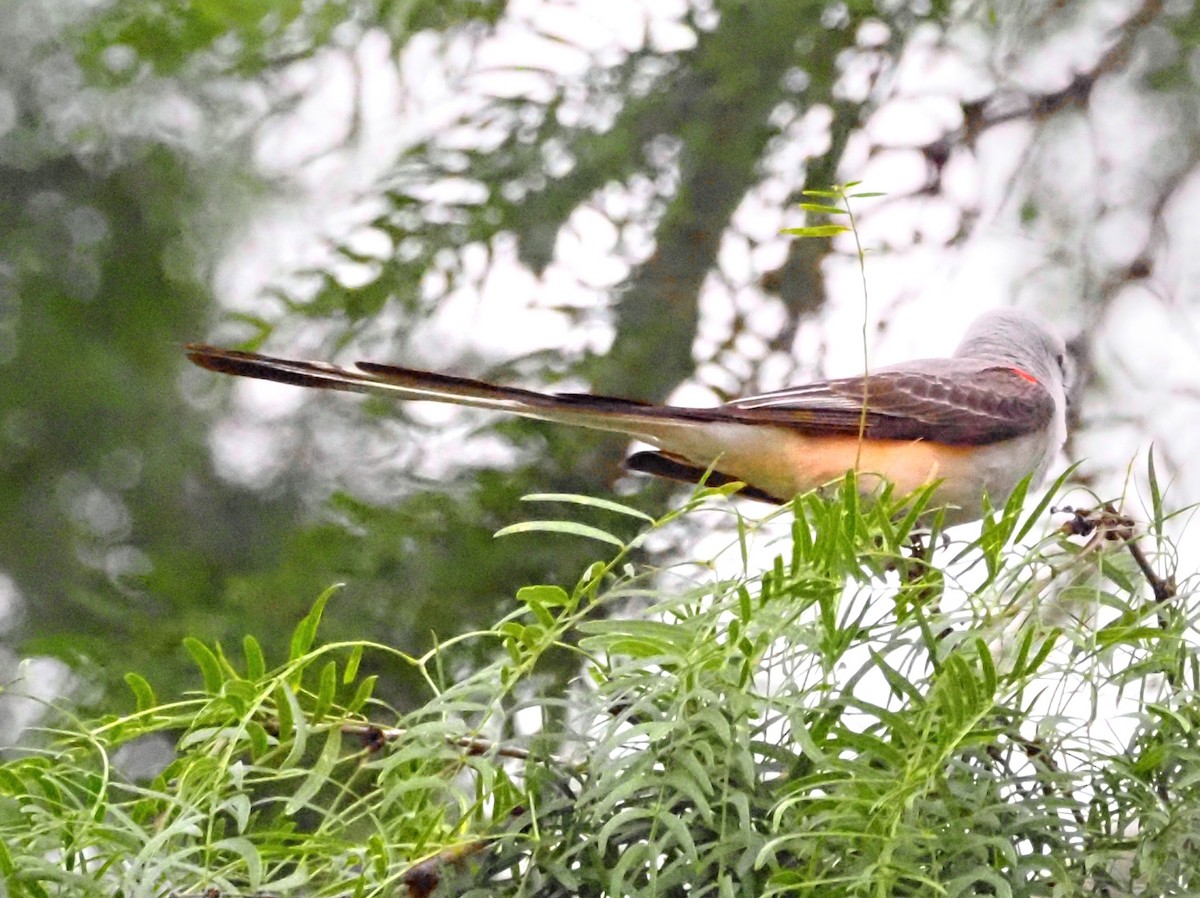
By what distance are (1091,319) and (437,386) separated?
210cm

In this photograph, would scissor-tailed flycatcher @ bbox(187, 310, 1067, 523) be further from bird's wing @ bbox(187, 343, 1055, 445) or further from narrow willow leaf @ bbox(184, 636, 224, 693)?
narrow willow leaf @ bbox(184, 636, 224, 693)

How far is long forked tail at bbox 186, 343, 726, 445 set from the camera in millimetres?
1299

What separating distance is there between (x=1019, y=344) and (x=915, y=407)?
0.46 m

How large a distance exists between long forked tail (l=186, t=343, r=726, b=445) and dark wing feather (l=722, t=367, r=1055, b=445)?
0.22 meters

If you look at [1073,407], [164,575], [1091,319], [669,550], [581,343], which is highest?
[1091,319]

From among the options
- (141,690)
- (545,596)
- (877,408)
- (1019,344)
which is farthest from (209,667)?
(1019,344)

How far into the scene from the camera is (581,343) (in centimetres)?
282

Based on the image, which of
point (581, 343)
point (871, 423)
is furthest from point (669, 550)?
point (871, 423)

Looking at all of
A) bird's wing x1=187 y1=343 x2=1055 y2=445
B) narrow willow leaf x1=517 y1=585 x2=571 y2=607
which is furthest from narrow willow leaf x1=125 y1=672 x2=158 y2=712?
bird's wing x1=187 y1=343 x2=1055 y2=445

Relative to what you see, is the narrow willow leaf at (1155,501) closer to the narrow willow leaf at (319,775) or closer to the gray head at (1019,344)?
the narrow willow leaf at (319,775)

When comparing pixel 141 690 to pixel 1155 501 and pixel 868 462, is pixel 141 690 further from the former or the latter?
pixel 868 462

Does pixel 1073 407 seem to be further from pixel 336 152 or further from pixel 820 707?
pixel 820 707

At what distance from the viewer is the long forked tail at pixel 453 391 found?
1.30m

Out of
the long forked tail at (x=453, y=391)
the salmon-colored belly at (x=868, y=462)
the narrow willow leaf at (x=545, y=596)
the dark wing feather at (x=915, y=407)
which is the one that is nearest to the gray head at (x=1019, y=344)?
the dark wing feather at (x=915, y=407)
